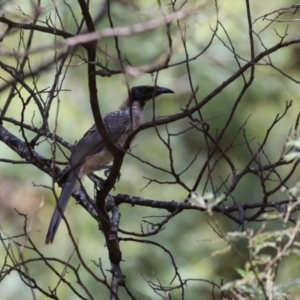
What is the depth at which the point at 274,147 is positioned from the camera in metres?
11.8

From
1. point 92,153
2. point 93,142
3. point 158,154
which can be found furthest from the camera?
point 158,154

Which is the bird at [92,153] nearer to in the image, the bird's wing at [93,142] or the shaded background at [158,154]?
the bird's wing at [93,142]

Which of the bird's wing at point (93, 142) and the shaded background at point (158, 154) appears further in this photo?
the shaded background at point (158, 154)

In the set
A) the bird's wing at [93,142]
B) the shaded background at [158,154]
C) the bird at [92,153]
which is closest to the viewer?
the bird at [92,153]

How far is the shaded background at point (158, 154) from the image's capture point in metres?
10.2

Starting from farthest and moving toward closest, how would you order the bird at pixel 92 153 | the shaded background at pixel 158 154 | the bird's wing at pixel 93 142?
the shaded background at pixel 158 154, the bird's wing at pixel 93 142, the bird at pixel 92 153

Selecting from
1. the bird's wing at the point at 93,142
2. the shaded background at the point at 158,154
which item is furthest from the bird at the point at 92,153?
the shaded background at the point at 158,154

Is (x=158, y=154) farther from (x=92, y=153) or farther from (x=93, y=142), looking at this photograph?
(x=92, y=153)

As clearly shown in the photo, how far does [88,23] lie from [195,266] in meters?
7.91

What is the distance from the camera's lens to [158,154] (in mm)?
11961

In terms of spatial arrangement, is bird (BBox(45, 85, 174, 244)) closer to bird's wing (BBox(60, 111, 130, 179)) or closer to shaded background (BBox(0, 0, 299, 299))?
bird's wing (BBox(60, 111, 130, 179))

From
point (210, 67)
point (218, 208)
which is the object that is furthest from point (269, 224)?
point (218, 208)

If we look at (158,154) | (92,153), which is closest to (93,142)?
(92,153)

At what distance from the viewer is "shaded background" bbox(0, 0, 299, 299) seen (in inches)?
400
